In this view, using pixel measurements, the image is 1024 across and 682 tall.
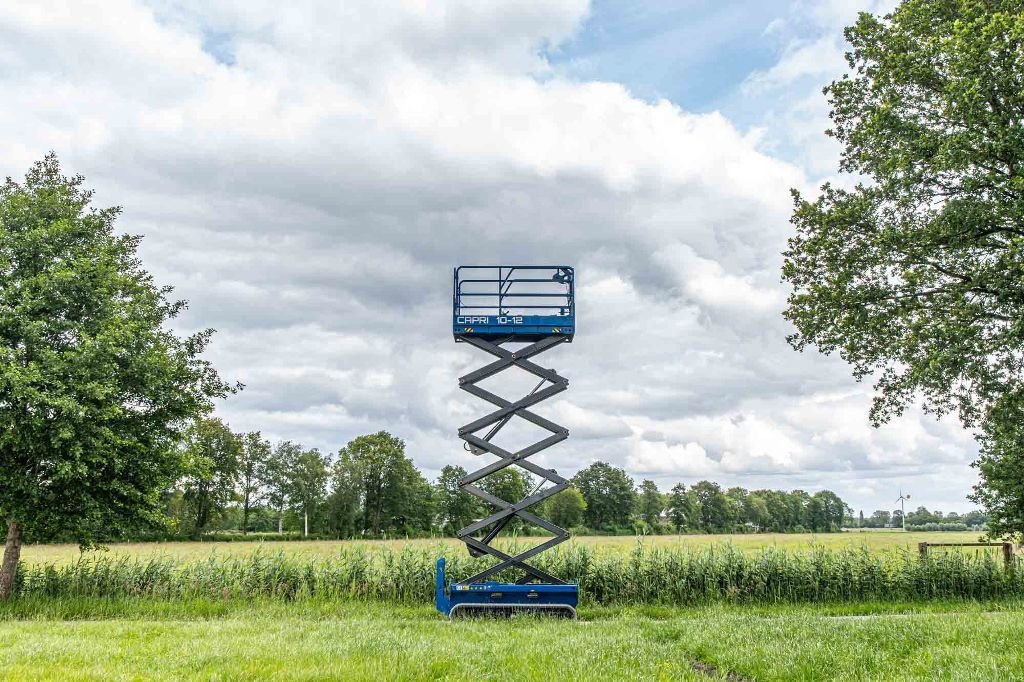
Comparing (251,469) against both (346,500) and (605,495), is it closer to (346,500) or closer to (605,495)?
(346,500)

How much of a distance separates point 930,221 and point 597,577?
10.3 meters

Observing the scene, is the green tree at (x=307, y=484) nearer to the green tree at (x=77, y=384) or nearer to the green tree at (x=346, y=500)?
the green tree at (x=346, y=500)

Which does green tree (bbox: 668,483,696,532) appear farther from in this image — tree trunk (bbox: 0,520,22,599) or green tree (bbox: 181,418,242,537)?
tree trunk (bbox: 0,520,22,599)

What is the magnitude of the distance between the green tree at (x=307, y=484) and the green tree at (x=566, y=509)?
74.9 ft

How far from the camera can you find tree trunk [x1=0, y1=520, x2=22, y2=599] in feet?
47.0

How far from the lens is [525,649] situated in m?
8.47

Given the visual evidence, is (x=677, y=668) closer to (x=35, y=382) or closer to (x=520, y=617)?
(x=520, y=617)

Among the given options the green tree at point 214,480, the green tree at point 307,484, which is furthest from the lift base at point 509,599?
the green tree at point 307,484

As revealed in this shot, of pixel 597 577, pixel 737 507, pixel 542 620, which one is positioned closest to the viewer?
pixel 542 620

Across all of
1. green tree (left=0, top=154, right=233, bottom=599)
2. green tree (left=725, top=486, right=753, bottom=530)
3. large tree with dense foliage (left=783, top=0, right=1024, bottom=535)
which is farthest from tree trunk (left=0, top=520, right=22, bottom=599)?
green tree (left=725, top=486, right=753, bottom=530)

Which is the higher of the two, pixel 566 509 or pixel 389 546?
pixel 389 546

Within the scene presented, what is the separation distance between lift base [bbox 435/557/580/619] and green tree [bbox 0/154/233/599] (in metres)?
7.64

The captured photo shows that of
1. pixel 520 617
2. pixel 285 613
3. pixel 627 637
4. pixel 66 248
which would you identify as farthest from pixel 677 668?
pixel 66 248

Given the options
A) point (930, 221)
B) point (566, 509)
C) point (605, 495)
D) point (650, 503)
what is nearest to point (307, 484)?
point (566, 509)
